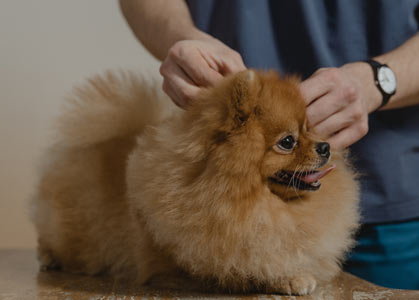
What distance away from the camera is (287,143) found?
122 centimetres

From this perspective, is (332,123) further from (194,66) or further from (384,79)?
(194,66)

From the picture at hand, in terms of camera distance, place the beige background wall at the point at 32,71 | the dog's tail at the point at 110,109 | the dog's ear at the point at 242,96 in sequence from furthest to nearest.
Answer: the beige background wall at the point at 32,71 → the dog's tail at the point at 110,109 → the dog's ear at the point at 242,96

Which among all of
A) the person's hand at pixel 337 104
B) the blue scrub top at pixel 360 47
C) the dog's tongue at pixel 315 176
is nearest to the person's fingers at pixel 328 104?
the person's hand at pixel 337 104

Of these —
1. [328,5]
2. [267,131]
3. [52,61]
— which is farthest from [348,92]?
[52,61]

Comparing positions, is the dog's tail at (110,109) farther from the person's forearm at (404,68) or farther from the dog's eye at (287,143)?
the person's forearm at (404,68)

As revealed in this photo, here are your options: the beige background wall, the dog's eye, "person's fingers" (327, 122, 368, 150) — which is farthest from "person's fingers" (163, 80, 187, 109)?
the beige background wall

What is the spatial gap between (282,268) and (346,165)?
1.33ft

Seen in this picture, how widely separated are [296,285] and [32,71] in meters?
2.22

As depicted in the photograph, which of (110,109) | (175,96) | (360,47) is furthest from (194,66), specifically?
(360,47)

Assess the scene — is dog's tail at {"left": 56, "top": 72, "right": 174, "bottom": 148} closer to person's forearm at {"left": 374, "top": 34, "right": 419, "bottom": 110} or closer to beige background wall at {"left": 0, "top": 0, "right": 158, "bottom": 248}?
person's forearm at {"left": 374, "top": 34, "right": 419, "bottom": 110}

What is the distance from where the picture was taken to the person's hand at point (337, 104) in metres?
1.28

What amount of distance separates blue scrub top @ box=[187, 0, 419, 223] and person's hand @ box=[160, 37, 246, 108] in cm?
37

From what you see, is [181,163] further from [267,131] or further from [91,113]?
[91,113]

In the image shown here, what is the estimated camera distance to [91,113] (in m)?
1.76
